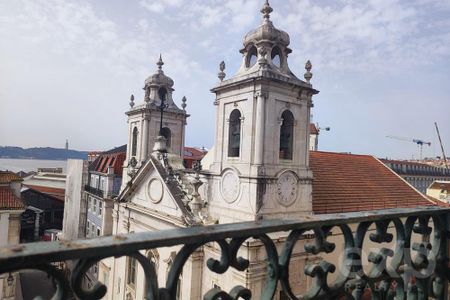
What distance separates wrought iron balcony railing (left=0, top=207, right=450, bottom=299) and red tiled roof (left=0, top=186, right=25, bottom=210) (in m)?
20.1

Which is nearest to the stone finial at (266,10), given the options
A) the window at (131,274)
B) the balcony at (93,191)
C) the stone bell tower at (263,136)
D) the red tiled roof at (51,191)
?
the stone bell tower at (263,136)

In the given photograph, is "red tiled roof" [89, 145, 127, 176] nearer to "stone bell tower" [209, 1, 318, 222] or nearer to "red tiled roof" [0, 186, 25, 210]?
"red tiled roof" [0, 186, 25, 210]

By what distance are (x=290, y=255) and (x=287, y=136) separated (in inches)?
408

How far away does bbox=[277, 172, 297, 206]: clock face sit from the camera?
1141 centimetres

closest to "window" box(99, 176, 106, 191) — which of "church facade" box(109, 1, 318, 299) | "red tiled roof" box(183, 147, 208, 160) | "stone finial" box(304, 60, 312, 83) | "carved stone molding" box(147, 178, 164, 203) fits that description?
"red tiled roof" box(183, 147, 208, 160)

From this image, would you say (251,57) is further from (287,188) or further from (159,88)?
(159,88)

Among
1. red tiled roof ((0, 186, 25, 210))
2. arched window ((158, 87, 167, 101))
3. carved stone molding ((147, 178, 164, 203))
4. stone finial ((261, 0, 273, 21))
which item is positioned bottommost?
red tiled roof ((0, 186, 25, 210))

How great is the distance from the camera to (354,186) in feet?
54.7

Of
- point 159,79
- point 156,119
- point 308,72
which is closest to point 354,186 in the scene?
point 308,72

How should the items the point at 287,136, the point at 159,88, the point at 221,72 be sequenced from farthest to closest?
1. the point at 159,88
2. the point at 221,72
3. the point at 287,136

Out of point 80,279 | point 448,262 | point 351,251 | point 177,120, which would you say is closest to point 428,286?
point 448,262

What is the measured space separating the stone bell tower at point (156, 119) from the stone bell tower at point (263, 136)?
6873 millimetres

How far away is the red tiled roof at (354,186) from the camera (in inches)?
575

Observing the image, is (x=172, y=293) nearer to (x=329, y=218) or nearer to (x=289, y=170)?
(x=329, y=218)
